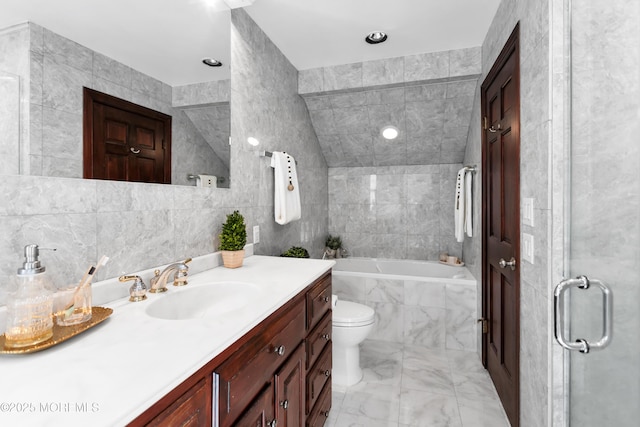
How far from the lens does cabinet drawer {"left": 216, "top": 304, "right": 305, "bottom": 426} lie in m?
0.81

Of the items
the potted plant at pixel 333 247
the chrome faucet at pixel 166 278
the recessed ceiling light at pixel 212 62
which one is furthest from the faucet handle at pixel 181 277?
the potted plant at pixel 333 247

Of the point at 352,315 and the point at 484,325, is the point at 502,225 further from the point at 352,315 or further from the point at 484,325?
the point at 352,315

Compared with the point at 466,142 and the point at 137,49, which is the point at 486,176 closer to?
the point at 466,142

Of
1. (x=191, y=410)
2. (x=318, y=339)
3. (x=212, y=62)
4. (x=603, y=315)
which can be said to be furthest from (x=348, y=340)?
(x=212, y=62)

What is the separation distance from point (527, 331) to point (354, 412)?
1.07 metres

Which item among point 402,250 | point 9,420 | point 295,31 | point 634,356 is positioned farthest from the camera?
A: point 402,250

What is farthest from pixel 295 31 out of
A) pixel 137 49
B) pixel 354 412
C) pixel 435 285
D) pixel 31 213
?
pixel 354 412

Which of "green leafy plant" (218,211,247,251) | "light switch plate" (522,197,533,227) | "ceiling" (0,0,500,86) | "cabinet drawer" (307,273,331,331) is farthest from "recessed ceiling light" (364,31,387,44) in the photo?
"cabinet drawer" (307,273,331,331)

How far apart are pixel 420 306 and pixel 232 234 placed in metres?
1.85

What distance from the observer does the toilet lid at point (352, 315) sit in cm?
214

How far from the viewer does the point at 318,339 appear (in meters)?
1.56

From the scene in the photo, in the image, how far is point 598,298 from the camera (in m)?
0.97

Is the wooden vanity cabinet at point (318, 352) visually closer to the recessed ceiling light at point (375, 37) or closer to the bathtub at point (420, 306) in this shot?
the bathtub at point (420, 306)

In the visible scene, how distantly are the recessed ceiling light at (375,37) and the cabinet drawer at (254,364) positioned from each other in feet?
6.75
